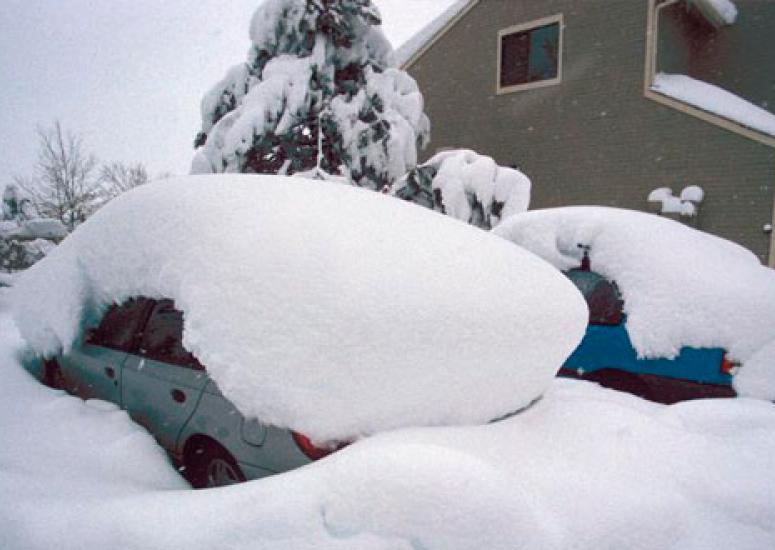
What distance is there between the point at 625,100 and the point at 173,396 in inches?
432

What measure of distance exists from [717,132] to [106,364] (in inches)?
426

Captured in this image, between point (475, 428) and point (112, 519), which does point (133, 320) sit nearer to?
point (112, 519)

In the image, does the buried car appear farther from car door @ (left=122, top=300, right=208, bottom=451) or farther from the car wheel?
the car wheel

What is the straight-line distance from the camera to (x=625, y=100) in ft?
34.6

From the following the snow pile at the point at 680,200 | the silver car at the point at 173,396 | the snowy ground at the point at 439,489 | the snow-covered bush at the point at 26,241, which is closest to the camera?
the snowy ground at the point at 439,489

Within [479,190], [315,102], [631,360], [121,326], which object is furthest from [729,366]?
[315,102]

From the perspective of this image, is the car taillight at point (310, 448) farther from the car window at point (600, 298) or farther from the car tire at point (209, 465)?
the car window at point (600, 298)

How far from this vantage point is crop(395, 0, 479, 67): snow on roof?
501 inches

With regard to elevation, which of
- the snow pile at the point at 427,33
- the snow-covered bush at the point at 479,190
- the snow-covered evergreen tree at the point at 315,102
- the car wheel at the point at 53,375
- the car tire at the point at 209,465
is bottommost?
the car tire at the point at 209,465

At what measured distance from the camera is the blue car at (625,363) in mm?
3287

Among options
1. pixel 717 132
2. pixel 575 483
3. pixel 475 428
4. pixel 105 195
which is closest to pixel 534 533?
pixel 575 483

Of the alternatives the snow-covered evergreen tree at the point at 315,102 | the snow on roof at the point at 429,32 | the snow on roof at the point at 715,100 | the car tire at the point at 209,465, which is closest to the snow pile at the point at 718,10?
the snow on roof at the point at 715,100

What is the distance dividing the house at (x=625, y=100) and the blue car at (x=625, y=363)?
7.35 m

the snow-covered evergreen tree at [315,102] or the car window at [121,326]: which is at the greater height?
the snow-covered evergreen tree at [315,102]
